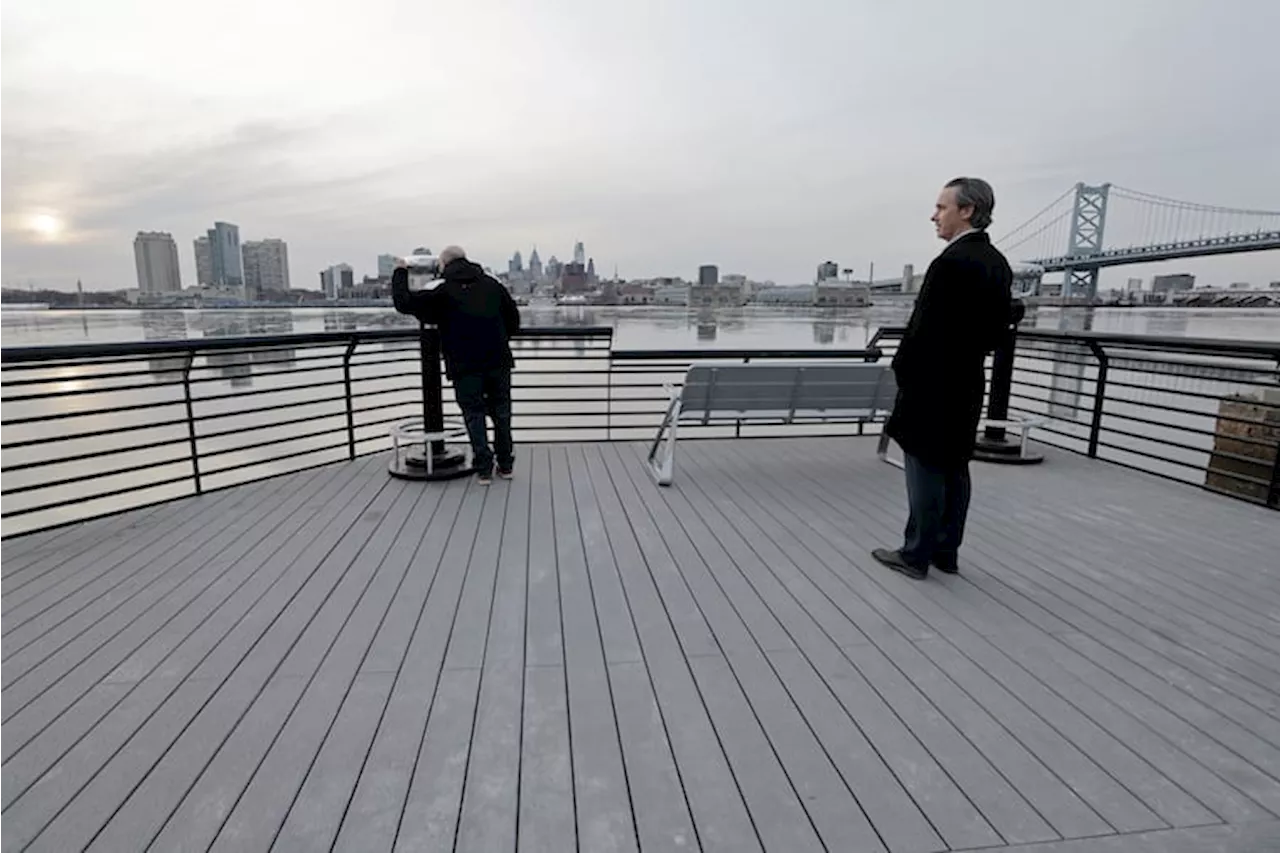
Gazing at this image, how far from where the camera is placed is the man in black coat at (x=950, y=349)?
222 centimetres

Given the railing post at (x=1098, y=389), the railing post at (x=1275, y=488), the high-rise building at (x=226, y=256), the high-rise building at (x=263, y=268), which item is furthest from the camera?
the high-rise building at (x=226, y=256)

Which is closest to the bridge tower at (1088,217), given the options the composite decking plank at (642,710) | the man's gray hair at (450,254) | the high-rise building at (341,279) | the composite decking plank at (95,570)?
the high-rise building at (341,279)

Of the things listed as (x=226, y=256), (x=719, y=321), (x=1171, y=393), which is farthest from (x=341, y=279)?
(x=226, y=256)

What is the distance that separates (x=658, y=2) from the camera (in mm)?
8133

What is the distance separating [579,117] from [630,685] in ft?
43.0

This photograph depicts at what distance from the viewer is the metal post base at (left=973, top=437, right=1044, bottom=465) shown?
438 centimetres

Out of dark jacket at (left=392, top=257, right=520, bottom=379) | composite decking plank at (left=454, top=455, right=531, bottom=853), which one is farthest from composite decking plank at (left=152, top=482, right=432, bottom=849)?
dark jacket at (left=392, top=257, right=520, bottom=379)

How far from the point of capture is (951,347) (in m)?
2.27

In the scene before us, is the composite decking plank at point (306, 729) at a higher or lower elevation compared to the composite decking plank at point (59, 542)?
lower

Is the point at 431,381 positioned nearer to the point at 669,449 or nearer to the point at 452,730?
the point at 669,449

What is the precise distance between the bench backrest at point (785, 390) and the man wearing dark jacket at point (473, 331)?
113 cm

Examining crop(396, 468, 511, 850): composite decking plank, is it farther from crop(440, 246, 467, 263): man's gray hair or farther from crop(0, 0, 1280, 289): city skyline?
crop(0, 0, 1280, 289): city skyline

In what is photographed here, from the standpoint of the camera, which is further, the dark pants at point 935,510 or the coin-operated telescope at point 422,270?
the coin-operated telescope at point 422,270

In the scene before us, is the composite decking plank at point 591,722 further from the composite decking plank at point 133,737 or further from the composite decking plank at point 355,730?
the composite decking plank at point 133,737
